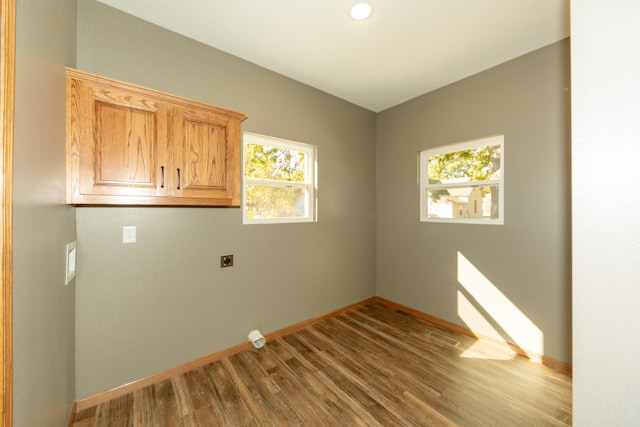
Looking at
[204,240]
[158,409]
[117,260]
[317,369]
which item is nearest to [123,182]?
[117,260]

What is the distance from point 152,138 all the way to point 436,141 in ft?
9.28

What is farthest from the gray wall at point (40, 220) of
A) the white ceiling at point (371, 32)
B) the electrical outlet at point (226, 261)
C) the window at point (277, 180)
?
the window at point (277, 180)

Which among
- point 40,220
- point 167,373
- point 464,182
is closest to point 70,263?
point 40,220

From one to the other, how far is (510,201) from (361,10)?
2.14 metres

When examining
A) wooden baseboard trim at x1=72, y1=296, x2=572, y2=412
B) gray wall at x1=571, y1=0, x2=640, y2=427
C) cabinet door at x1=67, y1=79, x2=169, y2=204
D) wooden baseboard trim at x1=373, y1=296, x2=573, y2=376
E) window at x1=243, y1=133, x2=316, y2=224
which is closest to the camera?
gray wall at x1=571, y1=0, x2=640, y2=427

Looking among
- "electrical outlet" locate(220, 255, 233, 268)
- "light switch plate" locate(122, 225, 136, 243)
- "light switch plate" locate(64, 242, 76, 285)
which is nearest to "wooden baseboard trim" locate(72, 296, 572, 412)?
"electrical outlet" locate(220, 255, 233, 268)

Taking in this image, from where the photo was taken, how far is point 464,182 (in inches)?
108

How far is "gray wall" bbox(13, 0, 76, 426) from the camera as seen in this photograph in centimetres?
75

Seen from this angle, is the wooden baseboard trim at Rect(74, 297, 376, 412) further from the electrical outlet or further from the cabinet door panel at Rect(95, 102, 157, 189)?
the cabinet door panel at Rect(95, 102, 157, 189)

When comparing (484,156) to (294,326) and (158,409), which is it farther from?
(158,409)

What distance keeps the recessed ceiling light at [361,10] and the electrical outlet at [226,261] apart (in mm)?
2208

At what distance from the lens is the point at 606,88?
2.44ft

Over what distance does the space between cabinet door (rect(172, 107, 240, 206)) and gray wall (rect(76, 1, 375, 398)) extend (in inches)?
14.0

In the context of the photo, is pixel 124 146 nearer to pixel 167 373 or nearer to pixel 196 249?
pixel 196 249
